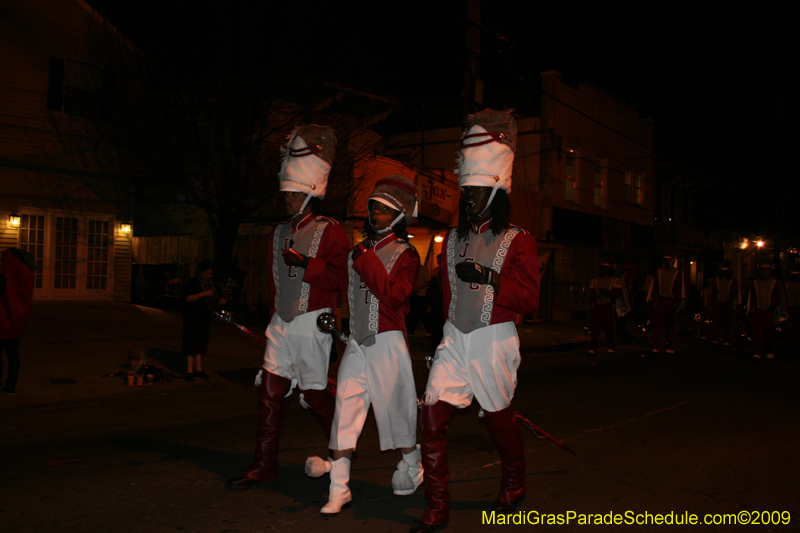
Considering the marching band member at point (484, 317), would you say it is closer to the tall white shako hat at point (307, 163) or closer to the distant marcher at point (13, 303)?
the tall white shako hat at point (307, 163)

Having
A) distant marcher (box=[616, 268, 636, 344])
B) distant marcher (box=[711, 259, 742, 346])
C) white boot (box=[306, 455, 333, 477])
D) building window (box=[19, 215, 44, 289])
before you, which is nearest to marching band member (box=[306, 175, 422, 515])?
white boot (box=[306, 455, 333, 477])

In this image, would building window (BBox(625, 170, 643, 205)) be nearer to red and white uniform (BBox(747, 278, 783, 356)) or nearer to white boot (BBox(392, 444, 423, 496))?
red and white uniform (BBox(747, 278, 783, 356))

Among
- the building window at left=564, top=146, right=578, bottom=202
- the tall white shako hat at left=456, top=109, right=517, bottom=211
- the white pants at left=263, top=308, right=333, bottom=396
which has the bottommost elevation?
the white pants at left=263, top=308, right=333, bottom=396

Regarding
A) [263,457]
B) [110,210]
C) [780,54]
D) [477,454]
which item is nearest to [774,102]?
[780,54]

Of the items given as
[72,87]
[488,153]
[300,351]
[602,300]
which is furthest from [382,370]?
[72,87]

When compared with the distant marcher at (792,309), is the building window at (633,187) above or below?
above

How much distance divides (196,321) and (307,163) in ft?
17.8

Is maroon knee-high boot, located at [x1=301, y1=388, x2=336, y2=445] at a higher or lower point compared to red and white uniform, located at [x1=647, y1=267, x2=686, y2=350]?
lower

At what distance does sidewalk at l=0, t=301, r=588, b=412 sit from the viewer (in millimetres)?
8789

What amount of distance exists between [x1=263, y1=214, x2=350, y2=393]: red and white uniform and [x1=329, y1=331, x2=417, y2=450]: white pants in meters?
0.41

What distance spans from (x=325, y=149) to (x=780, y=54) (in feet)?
79.3

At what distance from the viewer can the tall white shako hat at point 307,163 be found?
476 centimetres

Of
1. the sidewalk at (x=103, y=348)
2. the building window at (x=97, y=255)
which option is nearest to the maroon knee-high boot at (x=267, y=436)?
the sidewalk at (x=103, y=348)

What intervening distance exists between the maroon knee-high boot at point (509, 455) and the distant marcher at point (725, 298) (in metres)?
13.3
